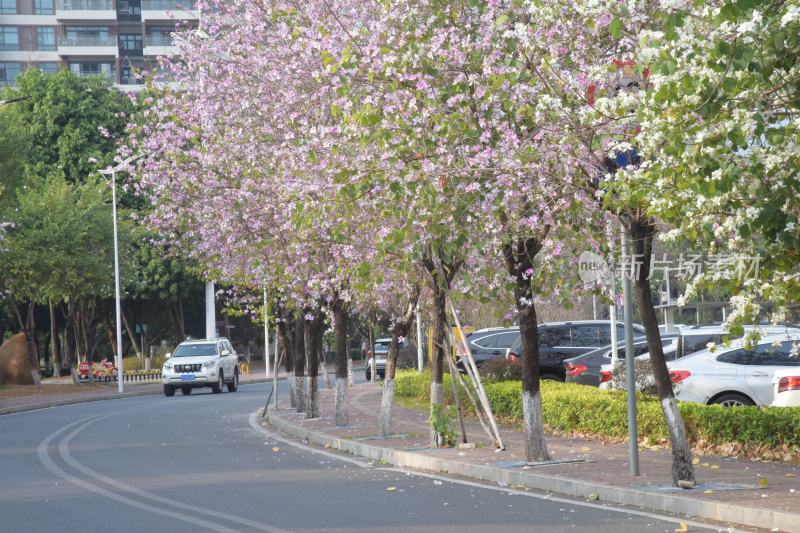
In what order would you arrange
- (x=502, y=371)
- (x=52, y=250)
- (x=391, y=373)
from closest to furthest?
1. (x=391, y=373)
2. (x=502, y=371)
3. (x=52, y=250)

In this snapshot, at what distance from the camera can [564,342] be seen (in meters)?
28.6

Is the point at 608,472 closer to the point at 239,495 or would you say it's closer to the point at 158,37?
the point at 239,495

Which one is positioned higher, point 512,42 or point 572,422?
point 512,42

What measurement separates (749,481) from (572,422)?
722cm

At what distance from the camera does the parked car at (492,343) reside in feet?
103

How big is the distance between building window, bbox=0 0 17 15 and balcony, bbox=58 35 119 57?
7043 mm

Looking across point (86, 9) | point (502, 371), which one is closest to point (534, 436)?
point (502, 371)

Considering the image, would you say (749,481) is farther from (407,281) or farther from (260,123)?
(260,123)

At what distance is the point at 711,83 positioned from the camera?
8461 mm

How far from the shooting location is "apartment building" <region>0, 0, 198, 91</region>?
84875 mm

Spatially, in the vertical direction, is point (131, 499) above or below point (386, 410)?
below

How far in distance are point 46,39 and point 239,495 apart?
8189 centimetres

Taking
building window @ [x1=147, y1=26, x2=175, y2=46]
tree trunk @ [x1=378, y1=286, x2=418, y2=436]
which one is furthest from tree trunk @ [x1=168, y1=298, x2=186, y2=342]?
tree trunk @ [x1=378, y1=286, x2=418, y2=436]

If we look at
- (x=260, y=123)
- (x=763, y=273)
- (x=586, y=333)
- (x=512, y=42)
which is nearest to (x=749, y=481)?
(x=763, y=273)
